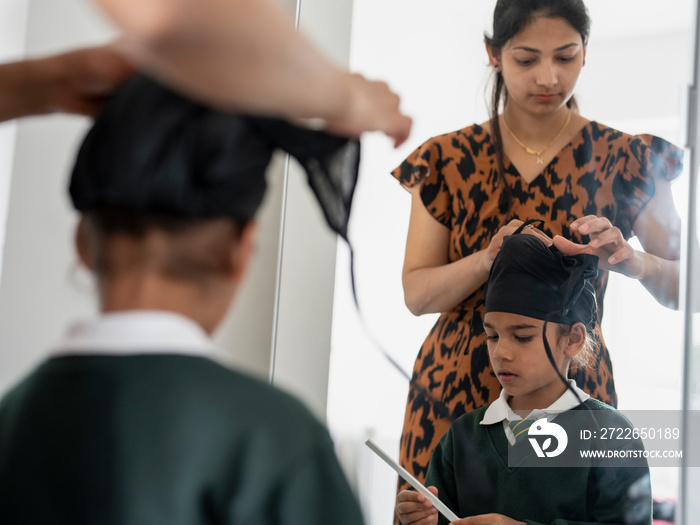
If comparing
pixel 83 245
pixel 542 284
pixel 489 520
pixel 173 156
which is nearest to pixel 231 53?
pixel 173 156

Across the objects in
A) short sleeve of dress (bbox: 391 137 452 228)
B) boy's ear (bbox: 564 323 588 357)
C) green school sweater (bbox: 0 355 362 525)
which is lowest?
green school sweater (bbox: 0 355 362 525)

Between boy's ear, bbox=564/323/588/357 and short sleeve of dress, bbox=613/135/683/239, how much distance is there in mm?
151

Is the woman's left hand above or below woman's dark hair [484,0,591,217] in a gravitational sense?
below

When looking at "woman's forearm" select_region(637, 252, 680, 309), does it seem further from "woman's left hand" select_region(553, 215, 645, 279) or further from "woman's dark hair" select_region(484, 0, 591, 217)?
"woman's dark hair" select_region(484, 0, 591, 217)

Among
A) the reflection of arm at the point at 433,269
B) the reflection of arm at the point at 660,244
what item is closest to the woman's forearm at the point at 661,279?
the reflection of arm at the point at 660,244

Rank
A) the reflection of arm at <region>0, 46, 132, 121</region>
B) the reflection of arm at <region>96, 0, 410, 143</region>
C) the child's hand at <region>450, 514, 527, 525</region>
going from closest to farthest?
Result: the reflection of arm at <region>96, 0, 410, 143</region> → the reflection of arm at <region>0, 46, 132, 121</region> → the child's hand at <region>450, 514, 527, 525</region>

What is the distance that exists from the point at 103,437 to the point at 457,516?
0.69 meters

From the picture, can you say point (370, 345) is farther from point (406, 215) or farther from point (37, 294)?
point (37, 294)

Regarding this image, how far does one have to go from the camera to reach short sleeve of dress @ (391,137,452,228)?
44.3 inches

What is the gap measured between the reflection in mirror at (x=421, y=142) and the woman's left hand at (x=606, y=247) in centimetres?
2

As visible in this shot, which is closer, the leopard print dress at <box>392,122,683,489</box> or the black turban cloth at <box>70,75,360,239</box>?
the black turban cloth at <box>70,75,360,239</box>

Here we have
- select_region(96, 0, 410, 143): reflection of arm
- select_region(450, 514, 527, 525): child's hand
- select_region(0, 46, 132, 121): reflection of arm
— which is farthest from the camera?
select_region(450, 514, 527, 525): child's hand

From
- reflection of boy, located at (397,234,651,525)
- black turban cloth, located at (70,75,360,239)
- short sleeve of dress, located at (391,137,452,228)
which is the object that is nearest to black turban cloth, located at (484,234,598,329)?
reflection of boy, located at (397,234,651,525)

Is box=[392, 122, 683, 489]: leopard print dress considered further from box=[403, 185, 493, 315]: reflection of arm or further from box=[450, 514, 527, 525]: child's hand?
box=[450, 514, 527, 525]: child's hand
